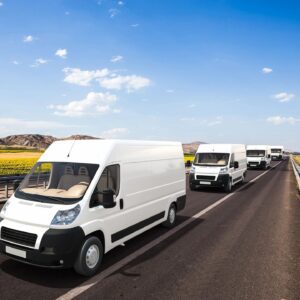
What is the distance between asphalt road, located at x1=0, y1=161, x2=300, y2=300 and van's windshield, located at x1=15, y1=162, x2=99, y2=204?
4.16 ft

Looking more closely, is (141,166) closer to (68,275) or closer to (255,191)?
(68,275)

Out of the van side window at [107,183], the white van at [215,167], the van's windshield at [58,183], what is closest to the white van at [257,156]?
the white van at [215,167]

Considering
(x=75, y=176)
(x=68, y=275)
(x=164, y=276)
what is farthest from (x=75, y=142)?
A: (x=164, y=276)

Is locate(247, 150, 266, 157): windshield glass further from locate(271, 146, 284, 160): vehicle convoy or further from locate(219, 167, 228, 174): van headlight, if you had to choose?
locate(271, 146, 284, 160): vehicle convoy

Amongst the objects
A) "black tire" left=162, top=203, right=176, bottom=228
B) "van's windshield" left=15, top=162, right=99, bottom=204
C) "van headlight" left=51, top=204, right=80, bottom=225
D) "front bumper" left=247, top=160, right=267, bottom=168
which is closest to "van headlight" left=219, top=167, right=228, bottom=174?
"black tire" left=162, top=203, right=176, bottom=228

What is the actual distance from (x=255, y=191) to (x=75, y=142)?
1263cm

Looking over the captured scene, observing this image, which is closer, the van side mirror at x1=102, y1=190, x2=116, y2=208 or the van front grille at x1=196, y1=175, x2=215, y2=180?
the van side mirror at x1=102, y1=190, x2=116, y2=208

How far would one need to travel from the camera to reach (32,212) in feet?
17.1

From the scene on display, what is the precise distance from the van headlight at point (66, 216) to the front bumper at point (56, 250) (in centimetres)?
13

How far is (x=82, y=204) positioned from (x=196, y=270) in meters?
2.36

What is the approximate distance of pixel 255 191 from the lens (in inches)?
655

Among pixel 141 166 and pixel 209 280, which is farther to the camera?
pixel 141 166

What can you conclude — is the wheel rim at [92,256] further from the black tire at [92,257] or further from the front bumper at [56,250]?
the front bumper at [56,250]

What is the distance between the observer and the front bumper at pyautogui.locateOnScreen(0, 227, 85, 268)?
4.88m
